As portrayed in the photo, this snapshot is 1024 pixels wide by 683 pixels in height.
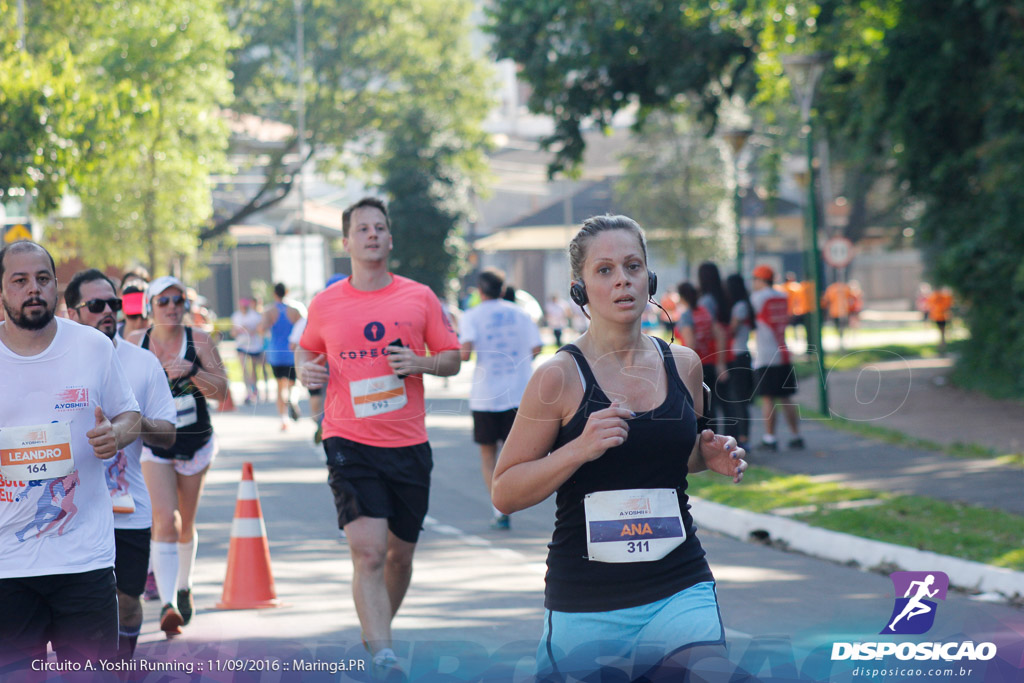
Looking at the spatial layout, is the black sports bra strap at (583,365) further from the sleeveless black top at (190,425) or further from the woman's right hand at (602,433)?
the sleeveless black top at (190,425)

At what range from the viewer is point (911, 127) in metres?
19.6

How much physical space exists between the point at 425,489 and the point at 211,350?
5.53ft

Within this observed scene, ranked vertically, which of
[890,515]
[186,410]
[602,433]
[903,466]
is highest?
[602,433]

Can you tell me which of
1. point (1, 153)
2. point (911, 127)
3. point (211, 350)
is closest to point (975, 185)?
point (911, 127)

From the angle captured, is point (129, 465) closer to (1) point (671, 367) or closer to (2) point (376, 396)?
(2) point (376, 396)

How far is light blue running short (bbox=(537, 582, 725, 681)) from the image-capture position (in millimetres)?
3325

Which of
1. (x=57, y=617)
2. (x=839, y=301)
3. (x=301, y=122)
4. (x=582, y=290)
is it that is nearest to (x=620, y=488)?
(x=582, y=290)

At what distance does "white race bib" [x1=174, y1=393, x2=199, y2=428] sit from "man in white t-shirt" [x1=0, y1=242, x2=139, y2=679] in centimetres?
272

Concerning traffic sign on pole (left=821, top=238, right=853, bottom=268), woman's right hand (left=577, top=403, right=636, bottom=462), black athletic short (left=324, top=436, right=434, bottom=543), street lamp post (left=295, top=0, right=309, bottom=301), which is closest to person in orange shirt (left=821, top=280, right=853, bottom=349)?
traffic sign on pole (left=821, top=238, right=853, bottom=268)

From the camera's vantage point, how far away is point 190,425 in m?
7.10

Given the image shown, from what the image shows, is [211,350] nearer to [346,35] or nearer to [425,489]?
[425,489]

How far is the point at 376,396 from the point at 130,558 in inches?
50.1

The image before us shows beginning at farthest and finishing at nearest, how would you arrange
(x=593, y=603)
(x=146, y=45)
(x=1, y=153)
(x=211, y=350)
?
(x=146, y=45)
(x=1, y=153)
(x=211, y=350)
(x=593, y=603)

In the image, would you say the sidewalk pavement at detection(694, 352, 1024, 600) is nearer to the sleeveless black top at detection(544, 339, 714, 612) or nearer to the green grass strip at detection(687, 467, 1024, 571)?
the green grass strip at detection(687, 467, 1024, 571)
